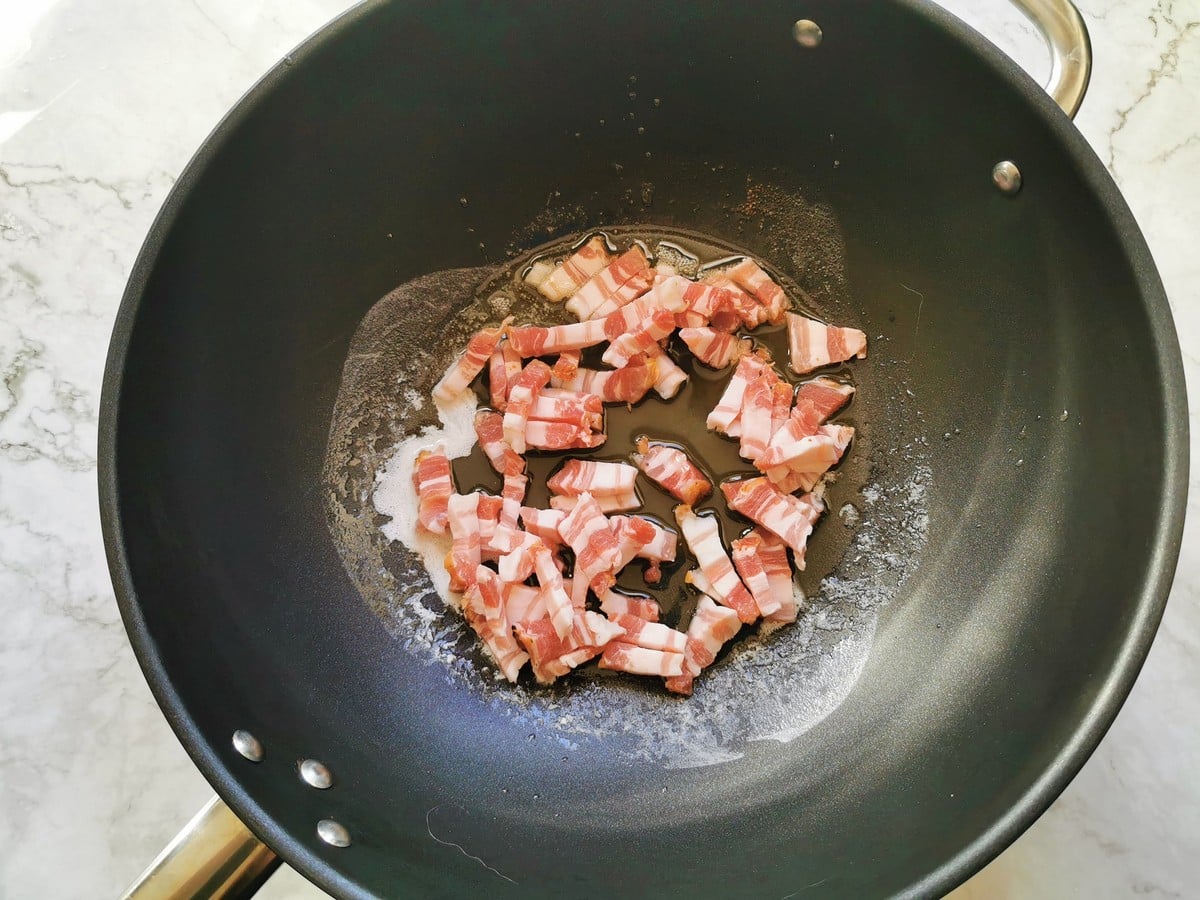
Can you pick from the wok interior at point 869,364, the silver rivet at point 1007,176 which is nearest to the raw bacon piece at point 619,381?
the wok interior at point 869,364

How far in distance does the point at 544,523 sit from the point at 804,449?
1.18ft

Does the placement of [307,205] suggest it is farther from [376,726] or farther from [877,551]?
[877,551]

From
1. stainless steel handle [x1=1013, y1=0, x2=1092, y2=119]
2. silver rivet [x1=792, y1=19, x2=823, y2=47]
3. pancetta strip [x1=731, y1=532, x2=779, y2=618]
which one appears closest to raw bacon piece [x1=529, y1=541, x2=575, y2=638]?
pancetta strip [x1=731, y1=532, x2=779, y2=618]

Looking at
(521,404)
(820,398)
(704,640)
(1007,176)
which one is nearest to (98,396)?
(521,404)

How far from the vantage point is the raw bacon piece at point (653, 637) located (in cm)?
112

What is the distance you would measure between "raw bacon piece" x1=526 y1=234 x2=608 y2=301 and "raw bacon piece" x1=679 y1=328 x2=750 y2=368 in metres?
0.17

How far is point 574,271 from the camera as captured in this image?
127 cm

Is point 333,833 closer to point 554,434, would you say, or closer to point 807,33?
point 554,434

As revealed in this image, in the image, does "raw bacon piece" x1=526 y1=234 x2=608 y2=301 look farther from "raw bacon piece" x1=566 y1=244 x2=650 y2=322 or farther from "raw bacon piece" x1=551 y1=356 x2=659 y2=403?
"raw bacon piece" x1=551 y1=356 x2=659 y2=403

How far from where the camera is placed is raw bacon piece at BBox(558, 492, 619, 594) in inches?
44.5

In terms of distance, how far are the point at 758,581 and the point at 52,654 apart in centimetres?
94

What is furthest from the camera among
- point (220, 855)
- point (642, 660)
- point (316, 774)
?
point (642, 660)

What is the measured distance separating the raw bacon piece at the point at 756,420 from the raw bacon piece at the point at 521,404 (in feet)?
0.94

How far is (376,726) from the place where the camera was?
1.04 meters
